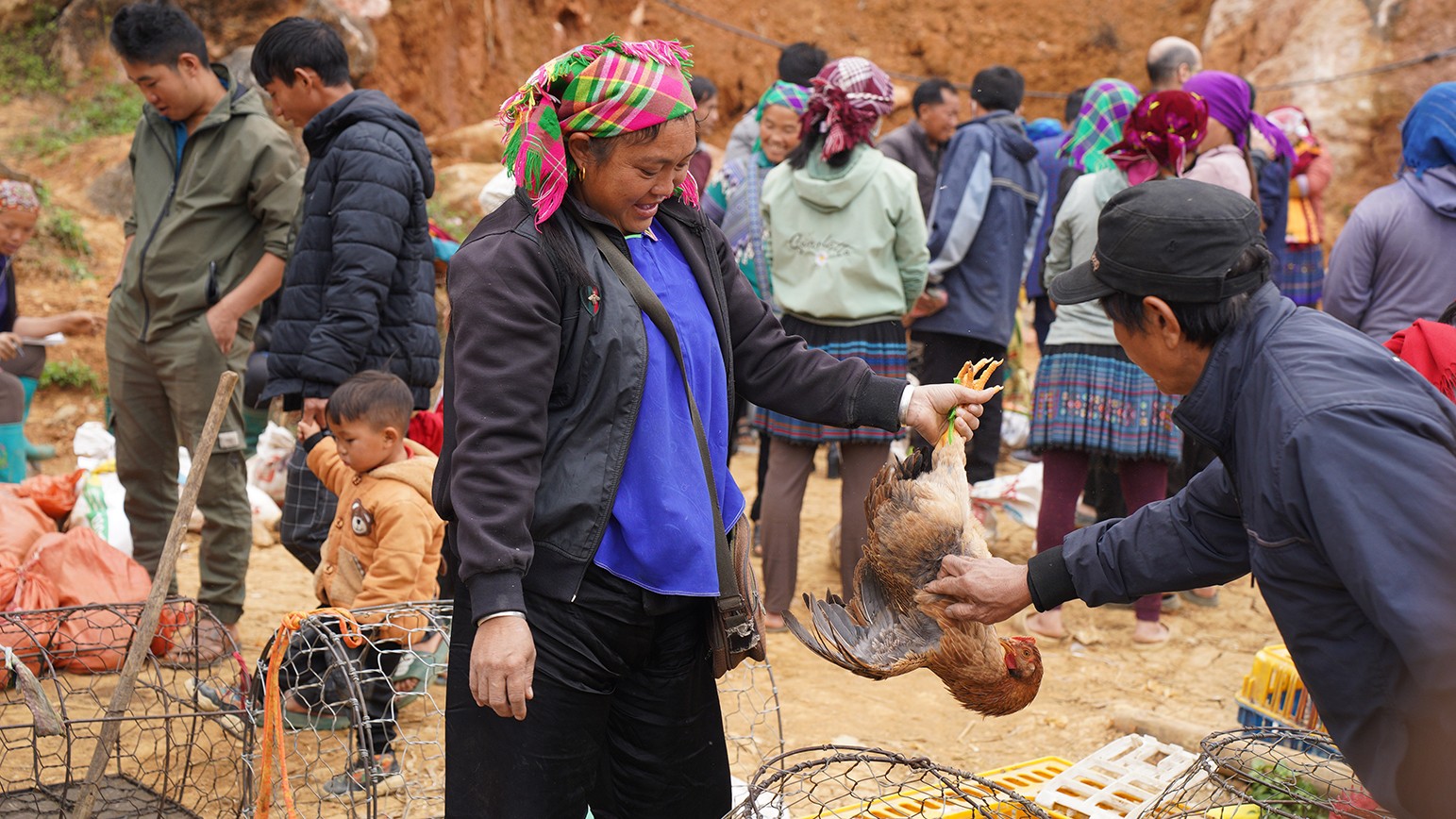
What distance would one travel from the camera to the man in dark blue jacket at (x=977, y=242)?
17.7ft

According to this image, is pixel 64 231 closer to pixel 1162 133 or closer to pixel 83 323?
pixel 83 323

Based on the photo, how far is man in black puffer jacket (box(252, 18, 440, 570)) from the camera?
3.83 metres

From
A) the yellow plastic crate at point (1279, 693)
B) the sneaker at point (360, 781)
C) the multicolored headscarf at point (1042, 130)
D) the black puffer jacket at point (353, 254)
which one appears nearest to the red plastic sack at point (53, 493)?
the black puffer jacket at point (353, 254)

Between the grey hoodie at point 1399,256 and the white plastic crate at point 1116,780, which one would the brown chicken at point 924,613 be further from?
the grey hoodie at point 1399,256

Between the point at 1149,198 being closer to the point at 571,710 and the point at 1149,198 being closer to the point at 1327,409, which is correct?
the point at 1327,409

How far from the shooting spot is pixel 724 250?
8.09 ft

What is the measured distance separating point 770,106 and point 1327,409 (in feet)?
14.0

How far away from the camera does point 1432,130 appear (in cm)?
409

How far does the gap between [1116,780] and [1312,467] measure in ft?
5.91

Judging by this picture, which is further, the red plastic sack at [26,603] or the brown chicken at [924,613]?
the red plastic sack at [26,603]

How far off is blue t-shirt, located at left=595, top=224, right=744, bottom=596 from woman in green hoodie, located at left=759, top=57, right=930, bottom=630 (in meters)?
2.60

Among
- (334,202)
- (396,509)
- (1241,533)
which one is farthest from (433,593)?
→ (1241,533)

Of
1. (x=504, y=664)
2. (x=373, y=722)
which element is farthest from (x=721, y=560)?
(x=373, y=722)

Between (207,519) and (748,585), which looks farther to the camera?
(207,519)
